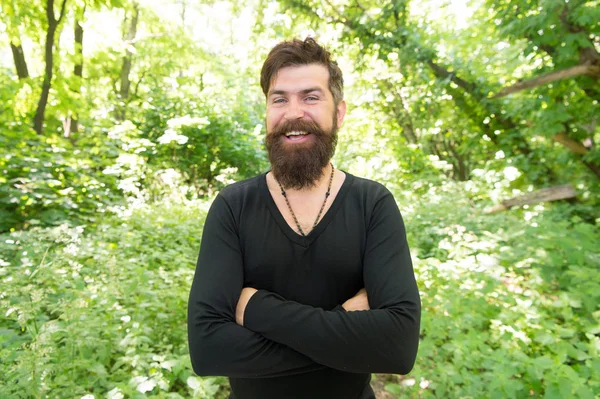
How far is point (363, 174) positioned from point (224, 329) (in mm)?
11727

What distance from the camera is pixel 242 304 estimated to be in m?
1.53

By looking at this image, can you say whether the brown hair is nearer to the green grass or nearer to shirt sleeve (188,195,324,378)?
shirt sleeve (188,195,324,378)

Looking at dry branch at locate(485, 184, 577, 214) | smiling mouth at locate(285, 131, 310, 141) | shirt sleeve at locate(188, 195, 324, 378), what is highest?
smiling mouth at locate(285, 131, 310, 141)

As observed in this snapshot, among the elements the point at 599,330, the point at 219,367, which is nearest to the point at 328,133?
the point at 219,367

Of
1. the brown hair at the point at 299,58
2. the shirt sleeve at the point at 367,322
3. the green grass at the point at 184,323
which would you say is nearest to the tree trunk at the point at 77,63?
the green grass at the point at 184,323

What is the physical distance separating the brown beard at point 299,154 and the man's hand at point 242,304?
51 cm

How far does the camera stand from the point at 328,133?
170cm

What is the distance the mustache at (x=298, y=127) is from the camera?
1637 mm

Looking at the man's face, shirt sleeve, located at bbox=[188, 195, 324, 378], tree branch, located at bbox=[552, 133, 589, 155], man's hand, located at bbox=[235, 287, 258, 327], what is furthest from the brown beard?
tree branch, located at bbox=[552, 133, 589, 155]

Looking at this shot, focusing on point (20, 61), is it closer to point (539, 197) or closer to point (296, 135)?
point (296, 135)

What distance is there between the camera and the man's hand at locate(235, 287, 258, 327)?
151 cm

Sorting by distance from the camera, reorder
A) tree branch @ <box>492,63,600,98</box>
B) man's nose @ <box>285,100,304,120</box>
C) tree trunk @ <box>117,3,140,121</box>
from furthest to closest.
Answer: tree trunk @ <box>117,3,140,121</box> → tree branch @ <box>492,63,600,98</box> → man's nose @ <box>285,100,304,120</box>

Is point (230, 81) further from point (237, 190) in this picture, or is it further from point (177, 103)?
point (237, 190)

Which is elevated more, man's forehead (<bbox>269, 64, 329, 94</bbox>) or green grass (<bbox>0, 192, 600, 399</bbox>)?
man's forehead (<bbox>269, 64, 329, 94</bbox>)
